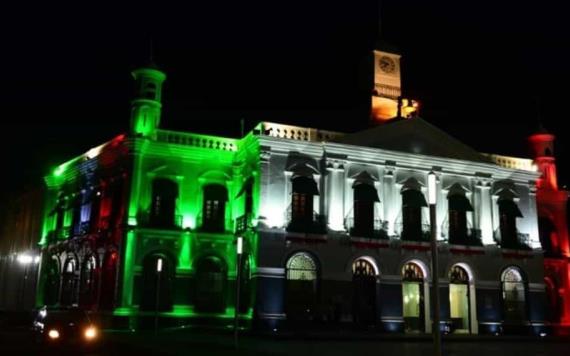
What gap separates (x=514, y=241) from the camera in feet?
117

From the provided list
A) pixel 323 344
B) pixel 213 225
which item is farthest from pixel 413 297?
pixel 323 344

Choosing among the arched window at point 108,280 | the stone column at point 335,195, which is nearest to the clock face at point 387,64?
the stone column at point 335,195

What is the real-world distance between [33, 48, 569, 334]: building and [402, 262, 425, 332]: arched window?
0.35ft

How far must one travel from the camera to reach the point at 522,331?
112ft

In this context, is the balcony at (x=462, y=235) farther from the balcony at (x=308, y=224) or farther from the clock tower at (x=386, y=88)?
the clock tower at (x=386, y=88)

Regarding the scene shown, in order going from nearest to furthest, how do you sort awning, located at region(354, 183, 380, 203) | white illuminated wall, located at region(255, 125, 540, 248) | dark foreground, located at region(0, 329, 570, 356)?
1. dark foreground, located at region(0, 329, 570, 356)
2. white illuminated wall, located at region(255, 125, 540, 248)
3. awning, located at region(354, 183, 380, 203)

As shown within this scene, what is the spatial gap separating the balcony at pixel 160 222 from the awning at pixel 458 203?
1490 cm

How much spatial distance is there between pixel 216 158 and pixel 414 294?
45.9 ft

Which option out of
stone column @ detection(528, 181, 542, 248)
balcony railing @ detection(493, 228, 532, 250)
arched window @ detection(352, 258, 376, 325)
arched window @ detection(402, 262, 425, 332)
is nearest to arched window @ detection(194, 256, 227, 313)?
arched window @ detection(352, 258, 376, 325)

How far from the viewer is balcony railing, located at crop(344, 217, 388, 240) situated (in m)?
31.9

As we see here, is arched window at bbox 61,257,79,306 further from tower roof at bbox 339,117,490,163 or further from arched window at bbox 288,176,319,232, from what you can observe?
tower roof at bbox 339,117,490,163

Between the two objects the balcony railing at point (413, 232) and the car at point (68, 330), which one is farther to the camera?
the balcony railing at point (413, 232)

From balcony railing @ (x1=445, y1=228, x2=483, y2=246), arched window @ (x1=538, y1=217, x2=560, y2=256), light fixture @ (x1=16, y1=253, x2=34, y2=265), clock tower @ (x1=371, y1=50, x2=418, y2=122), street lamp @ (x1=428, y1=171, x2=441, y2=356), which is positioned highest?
clock tower @ (x1=371, y1=50, x2=418, y2=122)

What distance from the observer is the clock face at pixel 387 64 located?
1535 inches
